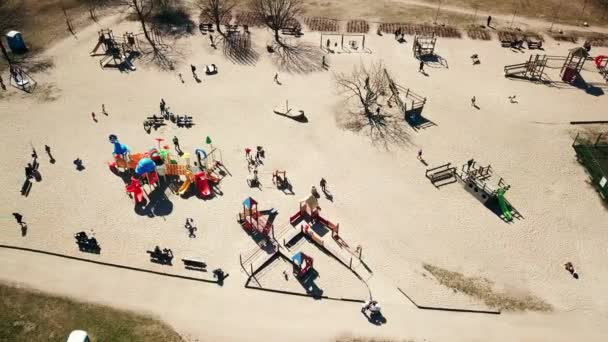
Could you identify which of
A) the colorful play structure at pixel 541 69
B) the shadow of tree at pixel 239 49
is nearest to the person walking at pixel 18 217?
the shadow of tree at pixel 239 49

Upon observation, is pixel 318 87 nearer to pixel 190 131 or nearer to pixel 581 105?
pixel 190 131

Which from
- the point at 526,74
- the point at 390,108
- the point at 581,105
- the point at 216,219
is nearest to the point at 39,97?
the point at 216,219

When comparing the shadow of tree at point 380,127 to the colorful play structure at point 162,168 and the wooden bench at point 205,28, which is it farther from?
the wooden bench at point 205,28

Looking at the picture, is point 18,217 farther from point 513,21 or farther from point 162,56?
point 513,21

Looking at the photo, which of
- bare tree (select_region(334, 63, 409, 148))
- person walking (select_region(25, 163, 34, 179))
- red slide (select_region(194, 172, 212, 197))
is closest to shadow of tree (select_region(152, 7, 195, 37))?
bare tree (select_region(334, 63, 409, 148))

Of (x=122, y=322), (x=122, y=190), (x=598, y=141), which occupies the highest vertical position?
(x=598, y=141)
